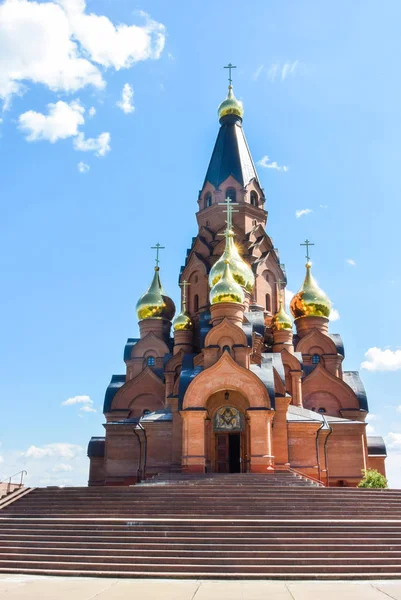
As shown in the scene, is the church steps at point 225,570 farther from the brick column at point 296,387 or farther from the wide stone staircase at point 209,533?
the brick column at point 296,387

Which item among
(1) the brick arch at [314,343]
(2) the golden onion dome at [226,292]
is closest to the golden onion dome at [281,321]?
(1) the brick arch at [314,343]

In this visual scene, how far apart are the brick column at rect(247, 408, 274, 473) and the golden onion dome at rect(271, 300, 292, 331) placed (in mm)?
7815

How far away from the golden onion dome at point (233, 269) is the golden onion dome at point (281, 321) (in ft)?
7.74

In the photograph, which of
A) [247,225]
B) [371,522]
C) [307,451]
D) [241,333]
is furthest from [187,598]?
[247,225]

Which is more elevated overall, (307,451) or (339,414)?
(339,414)

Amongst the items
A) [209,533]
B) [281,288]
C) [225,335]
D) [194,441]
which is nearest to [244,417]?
[194,441]

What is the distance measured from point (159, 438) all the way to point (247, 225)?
1109 cm

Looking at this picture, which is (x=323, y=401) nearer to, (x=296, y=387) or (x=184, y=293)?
(x=296, y=387)

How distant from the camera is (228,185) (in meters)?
A: 29.4

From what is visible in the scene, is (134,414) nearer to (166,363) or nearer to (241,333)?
(166,363)

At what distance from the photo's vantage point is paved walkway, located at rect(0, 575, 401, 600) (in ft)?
26.2

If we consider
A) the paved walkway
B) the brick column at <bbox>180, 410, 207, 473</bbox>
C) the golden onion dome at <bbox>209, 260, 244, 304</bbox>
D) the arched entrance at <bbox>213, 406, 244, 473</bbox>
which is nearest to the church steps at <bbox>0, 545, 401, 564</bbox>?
the paved walkway

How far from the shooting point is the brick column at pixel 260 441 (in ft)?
63.3

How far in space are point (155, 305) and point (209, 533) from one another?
1960 cm
